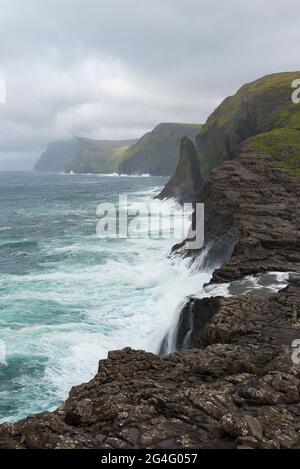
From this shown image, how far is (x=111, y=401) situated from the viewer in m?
15.2

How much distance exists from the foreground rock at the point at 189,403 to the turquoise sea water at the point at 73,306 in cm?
969

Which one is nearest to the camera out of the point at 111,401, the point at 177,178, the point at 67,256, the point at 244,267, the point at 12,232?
the point at 111,401

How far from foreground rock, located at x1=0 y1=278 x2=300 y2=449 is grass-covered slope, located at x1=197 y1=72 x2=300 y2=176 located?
6055cm

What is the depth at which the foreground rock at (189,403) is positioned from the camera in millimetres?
13062

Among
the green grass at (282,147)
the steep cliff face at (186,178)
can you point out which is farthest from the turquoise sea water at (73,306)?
the steep cliff face at (186,178)

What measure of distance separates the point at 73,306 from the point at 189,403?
26.2 meters

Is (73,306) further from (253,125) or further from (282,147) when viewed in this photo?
(253,125)

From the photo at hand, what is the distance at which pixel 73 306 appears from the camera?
131 ft

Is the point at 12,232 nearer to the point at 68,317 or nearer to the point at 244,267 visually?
the point at 68,317

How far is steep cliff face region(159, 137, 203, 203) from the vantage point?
4537 inches

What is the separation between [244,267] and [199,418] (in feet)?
62.8

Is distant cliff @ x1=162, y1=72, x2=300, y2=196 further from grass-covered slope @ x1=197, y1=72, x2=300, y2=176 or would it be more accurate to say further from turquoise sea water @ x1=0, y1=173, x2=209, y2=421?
turquoise sea water @ x1=0, y1=173, x2=209, y2=421

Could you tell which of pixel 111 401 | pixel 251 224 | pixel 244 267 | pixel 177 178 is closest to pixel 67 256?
pixel 251 224

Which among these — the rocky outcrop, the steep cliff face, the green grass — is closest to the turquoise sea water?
the rocky outcrop
